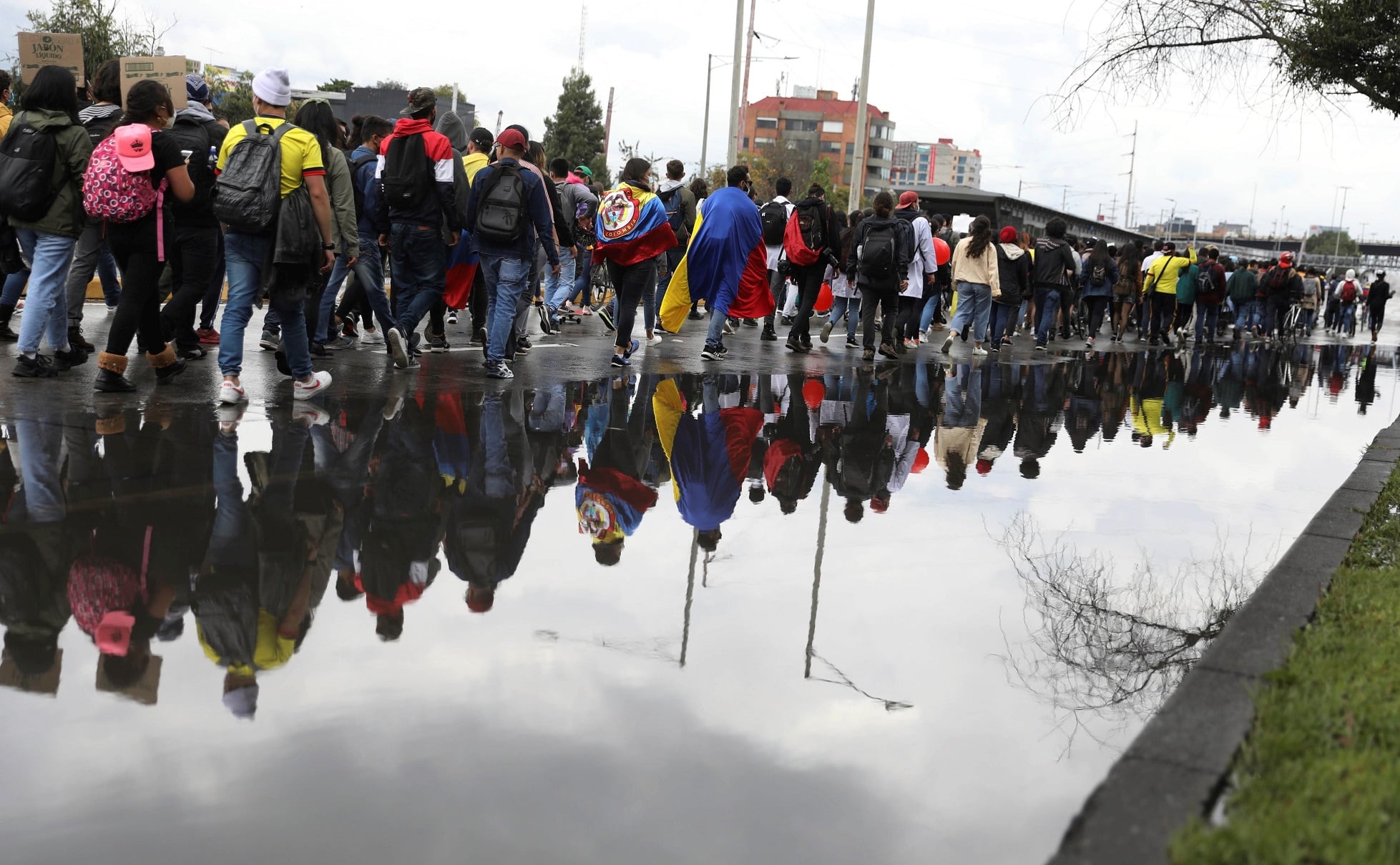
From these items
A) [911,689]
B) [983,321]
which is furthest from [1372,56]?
[911,689]

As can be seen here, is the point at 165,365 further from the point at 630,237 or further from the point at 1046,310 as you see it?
the point at 1046,310

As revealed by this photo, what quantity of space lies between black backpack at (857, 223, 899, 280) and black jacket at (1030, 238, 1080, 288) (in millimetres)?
5534

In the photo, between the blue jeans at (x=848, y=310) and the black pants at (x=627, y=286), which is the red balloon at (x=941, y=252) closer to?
the blue jeans at (x=848, y=310)

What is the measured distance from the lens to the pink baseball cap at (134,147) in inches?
289

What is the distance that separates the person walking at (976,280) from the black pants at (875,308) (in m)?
1.50

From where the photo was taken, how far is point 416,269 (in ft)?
34.0

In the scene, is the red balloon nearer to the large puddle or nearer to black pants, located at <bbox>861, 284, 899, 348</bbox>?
black pants, located at <bbox>861, 284, 899, 348</bbox>

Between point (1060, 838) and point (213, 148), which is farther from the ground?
point (213, 148)

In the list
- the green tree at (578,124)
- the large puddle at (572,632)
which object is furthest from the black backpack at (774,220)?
the green tree at (578,124)

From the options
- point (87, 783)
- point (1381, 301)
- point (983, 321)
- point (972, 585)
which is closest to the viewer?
point (87, 783)

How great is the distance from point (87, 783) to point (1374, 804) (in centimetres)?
284

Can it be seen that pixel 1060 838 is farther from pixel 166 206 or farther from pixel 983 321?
pixel 983 321

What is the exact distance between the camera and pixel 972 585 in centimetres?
512

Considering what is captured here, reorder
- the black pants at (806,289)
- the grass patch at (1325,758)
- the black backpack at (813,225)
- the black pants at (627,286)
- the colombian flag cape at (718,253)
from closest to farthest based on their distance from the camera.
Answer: the grass patch at (1325,758), the black pants at (627,286), the colombian flag cape at (718,253), the black backpack at (813,225), the black pants at (806,289)
